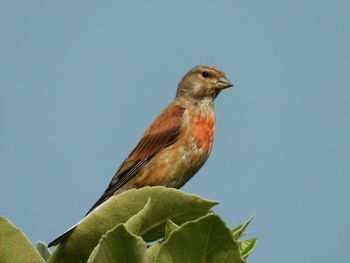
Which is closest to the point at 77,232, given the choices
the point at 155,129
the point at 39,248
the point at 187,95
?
the point at 39,248

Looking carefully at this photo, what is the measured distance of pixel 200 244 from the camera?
77.4 inches

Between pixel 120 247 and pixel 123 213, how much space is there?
1.22 ft

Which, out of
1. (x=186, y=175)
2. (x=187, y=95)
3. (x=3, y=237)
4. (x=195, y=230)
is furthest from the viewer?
(x=187, y=95)

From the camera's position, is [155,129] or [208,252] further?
[155,129]

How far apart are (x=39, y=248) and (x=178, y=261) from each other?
1075mm

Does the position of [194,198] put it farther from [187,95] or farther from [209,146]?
[187,95]

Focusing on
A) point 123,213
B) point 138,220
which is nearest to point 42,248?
point 123,213

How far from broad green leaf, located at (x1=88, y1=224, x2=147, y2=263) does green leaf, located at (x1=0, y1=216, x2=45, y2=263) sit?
26 cm

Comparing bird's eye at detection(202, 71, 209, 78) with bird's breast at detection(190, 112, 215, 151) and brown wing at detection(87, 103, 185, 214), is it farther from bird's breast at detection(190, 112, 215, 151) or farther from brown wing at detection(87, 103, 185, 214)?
brown wing at detection(87, 103, 185, 214)

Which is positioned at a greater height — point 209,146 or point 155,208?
point 155,208

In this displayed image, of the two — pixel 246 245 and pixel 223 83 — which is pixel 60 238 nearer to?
pixel 246 245

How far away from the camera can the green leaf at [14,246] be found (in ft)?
7.04

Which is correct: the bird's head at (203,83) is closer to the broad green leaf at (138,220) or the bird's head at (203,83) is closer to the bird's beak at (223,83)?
the bird's beak at (223,83)

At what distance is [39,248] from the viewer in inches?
112
